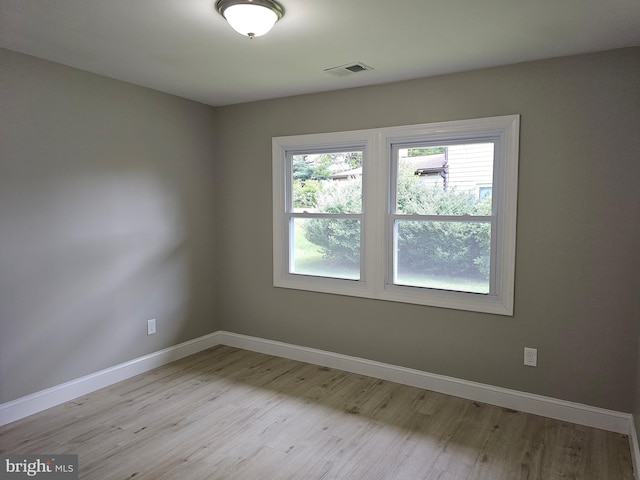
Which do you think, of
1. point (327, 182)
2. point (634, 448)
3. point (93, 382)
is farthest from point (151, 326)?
point (634, 448)

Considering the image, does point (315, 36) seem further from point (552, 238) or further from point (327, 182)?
point (552, 238)

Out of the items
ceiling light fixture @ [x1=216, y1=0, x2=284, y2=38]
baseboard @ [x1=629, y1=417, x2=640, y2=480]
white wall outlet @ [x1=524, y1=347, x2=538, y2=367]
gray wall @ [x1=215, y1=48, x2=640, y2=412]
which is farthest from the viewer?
white wall outlet @ [x1=524, y1=347, x2=538, y2=367]

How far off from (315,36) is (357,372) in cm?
267

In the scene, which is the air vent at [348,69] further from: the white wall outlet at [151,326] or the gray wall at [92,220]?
the white wall outlet at [151,326]

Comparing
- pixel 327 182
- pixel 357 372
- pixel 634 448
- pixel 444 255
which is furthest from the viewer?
pixel 327 182

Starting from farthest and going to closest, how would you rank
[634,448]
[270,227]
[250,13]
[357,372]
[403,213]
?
[270,227], [357,372], [403,213], [634,448], [250,13]

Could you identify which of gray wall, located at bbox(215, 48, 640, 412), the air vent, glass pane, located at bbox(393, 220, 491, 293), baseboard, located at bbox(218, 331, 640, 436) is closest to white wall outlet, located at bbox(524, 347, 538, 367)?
gray wall, located at bbox(215, 48, 640, 412)

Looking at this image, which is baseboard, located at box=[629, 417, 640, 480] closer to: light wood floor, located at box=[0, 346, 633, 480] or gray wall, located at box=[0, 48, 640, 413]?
light wood floor, located at box=[0, 346, 633, 480]

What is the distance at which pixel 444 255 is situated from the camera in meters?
3.39

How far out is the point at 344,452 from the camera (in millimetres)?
2586

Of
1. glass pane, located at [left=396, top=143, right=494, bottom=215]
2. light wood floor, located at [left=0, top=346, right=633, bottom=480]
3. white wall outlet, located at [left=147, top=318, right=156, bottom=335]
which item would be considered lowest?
light wood floor, located at [left=0, top=346, right=633, bottom=480]

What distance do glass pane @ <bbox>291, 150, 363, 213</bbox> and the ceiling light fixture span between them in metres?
1.69

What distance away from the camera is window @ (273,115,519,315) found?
3162 millimetres

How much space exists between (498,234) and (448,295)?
1.93 ft
